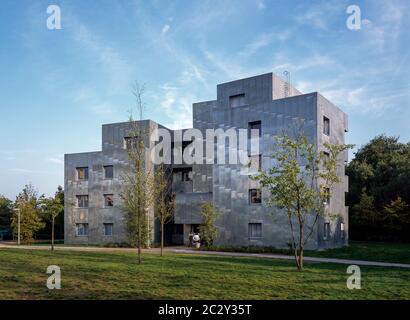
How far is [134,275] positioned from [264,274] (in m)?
5.07

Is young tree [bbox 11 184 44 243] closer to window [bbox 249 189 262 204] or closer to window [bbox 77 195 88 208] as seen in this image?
window [bbox 77 195 88 208]

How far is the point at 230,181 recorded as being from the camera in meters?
35.6

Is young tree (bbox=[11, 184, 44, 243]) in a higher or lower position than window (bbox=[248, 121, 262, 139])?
lower

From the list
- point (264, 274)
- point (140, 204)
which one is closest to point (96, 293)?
point (264, 274)

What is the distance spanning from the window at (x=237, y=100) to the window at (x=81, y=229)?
21.1 m

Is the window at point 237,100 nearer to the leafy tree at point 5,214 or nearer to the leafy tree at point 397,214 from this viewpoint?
the leafy tree at point 397,214

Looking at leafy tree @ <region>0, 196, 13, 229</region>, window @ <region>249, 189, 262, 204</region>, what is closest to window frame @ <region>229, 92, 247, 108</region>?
window @ <region>249, 189, 262, 204</region>

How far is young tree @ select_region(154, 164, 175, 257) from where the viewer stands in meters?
24.2

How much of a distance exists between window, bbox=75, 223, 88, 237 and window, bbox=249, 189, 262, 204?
2000 centimetres

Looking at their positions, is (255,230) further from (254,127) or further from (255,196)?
(254,127)

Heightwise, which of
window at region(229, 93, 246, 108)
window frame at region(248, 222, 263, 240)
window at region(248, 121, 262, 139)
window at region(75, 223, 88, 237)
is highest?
window at region(229, 93, 246, 108)

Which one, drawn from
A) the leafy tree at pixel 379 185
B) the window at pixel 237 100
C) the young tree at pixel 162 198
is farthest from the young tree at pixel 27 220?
the leafy tree at pixel 379 185

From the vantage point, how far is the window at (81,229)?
146ft

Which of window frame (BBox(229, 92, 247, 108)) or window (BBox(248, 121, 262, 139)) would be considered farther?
window frame (BBox(229, 92, 247, 108))
